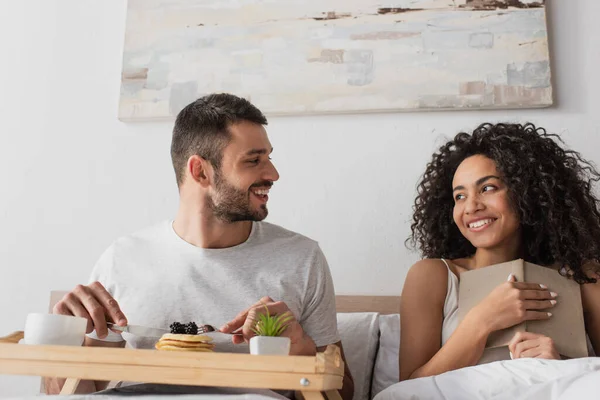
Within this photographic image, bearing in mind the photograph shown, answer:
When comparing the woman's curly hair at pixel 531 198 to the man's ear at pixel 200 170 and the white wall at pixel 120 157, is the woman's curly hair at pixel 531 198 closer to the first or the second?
the white wall at pixel 120 157

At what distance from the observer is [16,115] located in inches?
79.5

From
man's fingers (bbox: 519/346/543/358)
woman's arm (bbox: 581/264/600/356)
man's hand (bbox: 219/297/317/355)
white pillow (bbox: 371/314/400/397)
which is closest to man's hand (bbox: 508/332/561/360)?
man's fingers (bbox: 519/346/543/358)

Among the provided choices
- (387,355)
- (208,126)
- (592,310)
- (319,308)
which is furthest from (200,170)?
(592,310)

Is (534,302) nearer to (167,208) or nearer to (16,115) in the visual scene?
(167,208)

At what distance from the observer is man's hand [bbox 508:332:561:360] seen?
4.24 ft

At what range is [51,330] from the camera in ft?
3.54

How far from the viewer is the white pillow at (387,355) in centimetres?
155

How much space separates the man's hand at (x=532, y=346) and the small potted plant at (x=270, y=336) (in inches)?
19.7

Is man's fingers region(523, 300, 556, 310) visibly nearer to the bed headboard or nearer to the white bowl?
the bed headboard

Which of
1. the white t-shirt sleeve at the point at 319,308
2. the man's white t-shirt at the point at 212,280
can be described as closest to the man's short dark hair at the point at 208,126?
the man's white t-shirt at the point at 212,280

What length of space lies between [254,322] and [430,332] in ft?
Answer: 1.72

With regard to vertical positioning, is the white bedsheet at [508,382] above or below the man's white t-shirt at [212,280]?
below

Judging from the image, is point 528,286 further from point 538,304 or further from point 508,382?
point 508,382

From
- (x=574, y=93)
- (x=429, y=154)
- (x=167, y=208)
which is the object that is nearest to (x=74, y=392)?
(x=167, y=208)
